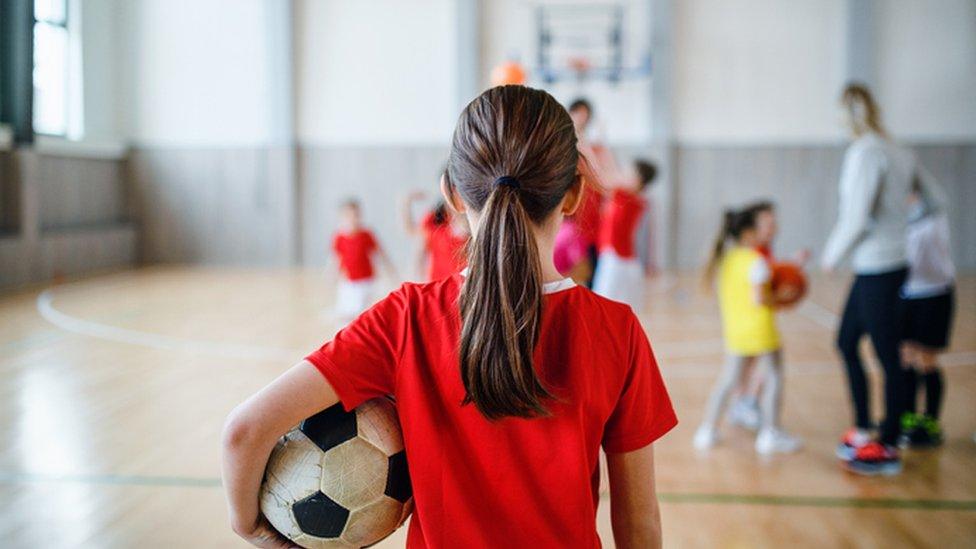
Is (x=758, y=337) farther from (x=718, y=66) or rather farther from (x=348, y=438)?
(x=718, y=66)

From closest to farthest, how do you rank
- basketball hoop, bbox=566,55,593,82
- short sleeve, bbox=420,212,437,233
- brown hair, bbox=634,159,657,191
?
short sleeve, bbox=420,212,437,233
brown hair, bbox=634,159,657,191
basketball hoop, bbox=566,55,593,82

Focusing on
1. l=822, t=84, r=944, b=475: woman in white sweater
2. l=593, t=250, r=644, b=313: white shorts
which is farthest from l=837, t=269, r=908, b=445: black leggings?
l=593, t=250, r=644, b=313: white shorts

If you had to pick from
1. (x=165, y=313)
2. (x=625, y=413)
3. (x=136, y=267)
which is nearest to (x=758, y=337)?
(x=625, y=413)

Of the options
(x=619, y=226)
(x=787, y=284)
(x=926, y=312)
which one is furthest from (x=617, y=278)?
(x=926, y=312)

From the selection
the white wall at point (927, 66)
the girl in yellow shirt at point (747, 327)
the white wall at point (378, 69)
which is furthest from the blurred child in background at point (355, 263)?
the white wall at point (927, 66)

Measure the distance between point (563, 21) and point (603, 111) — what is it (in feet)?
3.98

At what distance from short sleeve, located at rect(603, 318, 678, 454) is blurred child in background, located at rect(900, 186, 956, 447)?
2973 millimetres

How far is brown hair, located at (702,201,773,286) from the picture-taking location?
3912mm

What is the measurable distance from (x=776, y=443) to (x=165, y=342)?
4211 mm

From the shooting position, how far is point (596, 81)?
11.0 metres

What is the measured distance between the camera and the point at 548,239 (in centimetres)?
122

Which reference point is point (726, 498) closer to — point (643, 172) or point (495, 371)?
point (495, 371)

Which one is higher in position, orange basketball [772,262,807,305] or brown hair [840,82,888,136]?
brown hair [840,82,888,136]

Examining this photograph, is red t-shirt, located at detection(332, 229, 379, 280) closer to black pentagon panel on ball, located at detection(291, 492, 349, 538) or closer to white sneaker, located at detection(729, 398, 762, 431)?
white sneaker, located at detection(729, 398, 762, 431)
